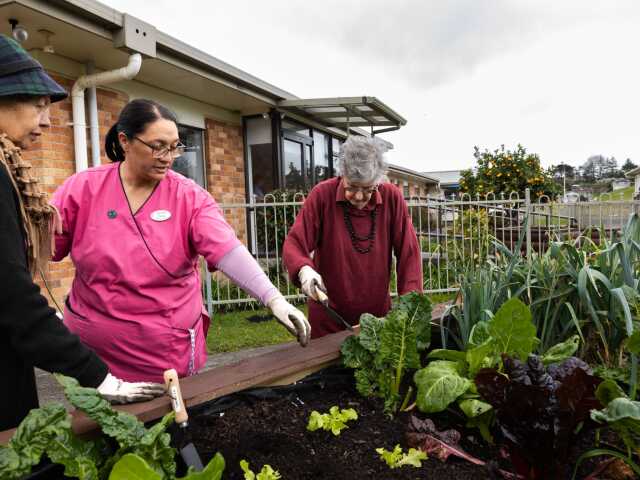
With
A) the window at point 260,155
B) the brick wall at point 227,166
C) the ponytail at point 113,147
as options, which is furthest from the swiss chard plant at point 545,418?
the window at point 260,155

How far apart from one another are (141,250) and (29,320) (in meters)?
0.72

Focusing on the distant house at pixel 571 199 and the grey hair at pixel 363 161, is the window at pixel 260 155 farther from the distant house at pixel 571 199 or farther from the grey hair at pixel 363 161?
the grey hair at pixel 363 161

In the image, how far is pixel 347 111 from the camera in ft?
32.1

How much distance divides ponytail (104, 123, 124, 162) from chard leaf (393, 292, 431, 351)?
1.27 meters

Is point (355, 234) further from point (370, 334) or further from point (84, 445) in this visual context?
point (84, 445)

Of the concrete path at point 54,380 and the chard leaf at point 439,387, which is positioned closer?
the chard leaf at point 439,387

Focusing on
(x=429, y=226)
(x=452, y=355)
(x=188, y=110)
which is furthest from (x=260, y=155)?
(x=452, y=355)

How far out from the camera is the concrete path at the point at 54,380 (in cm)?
415

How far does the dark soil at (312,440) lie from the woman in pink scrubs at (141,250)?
404 millimetres

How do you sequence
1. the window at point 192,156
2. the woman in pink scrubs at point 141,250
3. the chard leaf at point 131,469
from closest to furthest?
the chard leaf at point 131,469, the woman in pink scrubs at point 141,250, the window at point 192,156

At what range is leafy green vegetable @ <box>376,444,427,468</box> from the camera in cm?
112

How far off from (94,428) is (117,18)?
5.21 m

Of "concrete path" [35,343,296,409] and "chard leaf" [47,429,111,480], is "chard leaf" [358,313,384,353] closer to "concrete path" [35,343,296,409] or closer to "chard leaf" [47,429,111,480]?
"chard leaf" [47,429,111,480]

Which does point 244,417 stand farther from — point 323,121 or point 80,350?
point 323,121
